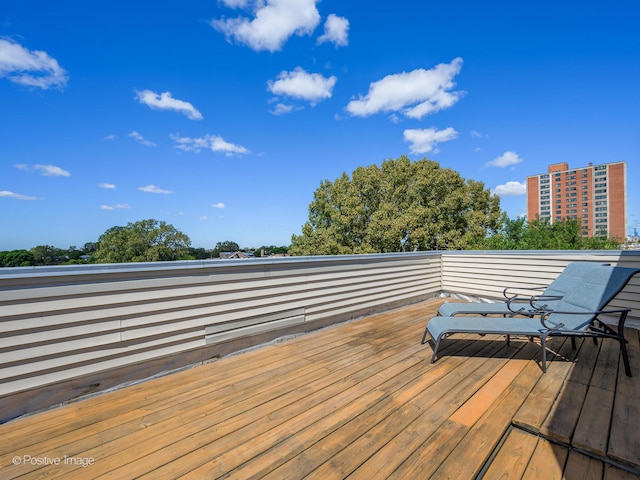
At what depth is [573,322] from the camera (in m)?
2.86

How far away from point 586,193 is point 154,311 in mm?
87941

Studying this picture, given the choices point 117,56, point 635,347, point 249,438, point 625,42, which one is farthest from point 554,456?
point 117,56

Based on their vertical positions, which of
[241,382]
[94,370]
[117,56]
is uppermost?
[117,56]

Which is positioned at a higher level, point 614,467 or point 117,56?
point 117,56

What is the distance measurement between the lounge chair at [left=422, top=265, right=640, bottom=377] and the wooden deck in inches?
13.0

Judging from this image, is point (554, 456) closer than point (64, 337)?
Yes

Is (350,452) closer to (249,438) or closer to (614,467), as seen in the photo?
(249,438)

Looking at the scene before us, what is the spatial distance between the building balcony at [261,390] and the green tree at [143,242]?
93.8 feet

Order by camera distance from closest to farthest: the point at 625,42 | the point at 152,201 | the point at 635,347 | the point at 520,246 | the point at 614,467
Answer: the point at 614,467 → the point at 635,347 → the point at 520,246 → the point at 625,42 → the point at 152,201

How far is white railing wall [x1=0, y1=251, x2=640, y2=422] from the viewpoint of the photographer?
83.2 inches

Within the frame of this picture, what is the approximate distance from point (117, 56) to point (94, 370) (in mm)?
13347

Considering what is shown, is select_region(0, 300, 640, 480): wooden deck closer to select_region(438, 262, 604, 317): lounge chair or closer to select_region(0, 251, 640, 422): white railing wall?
select_region(0, 251, 640, 422): white railing wall

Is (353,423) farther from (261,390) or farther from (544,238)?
(544,238)

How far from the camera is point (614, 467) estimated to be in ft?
4.96
